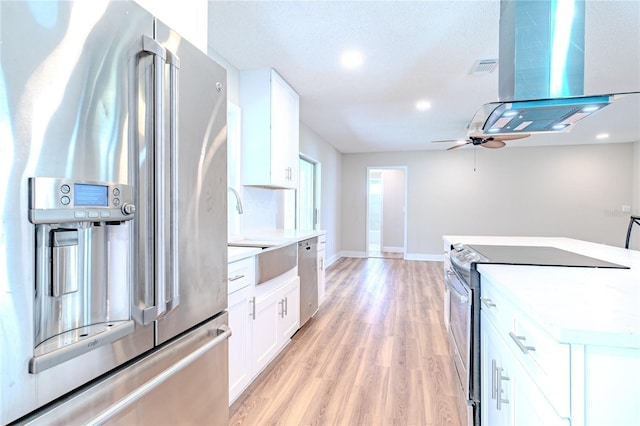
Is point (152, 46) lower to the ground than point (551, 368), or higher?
higher

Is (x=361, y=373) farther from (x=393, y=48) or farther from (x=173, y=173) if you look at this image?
(x=393, y=48)

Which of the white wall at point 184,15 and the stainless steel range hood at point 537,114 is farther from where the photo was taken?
the stainless steel range hood at point 537,114

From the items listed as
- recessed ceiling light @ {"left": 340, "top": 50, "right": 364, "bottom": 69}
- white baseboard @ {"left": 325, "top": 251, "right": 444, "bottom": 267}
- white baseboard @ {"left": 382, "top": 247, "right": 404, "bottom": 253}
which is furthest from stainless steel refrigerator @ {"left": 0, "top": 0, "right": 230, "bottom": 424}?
white baseboard @ {"left": 382, "top": 247, "right": 404, "bottom": 253}

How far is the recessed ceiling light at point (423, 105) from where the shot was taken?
3764 millimetres

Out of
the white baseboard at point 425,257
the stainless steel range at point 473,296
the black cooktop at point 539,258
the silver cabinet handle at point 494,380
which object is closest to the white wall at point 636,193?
the white baseboard at point 425,257

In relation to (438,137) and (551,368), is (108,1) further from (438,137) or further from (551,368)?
(438,137)

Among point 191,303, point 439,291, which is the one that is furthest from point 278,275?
point 439,291

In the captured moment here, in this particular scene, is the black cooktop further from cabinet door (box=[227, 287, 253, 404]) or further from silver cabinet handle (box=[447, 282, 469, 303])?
cabinet door (box=[227, 287, 253, 404])

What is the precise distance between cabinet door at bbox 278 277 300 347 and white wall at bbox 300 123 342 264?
2.71 meters

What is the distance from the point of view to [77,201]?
0.65m

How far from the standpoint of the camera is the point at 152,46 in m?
0.81

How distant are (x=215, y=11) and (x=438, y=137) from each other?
4629mm

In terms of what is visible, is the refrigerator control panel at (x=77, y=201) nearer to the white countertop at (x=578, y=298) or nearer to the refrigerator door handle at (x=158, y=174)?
the refrigerator door handle at (x=158, y=174)

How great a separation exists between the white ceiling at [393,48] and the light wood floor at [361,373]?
2414 mm
